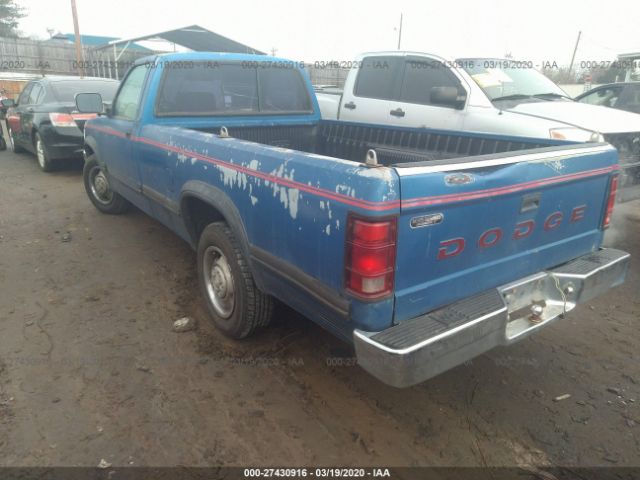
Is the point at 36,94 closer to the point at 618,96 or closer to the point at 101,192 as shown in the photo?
the point at 101,192

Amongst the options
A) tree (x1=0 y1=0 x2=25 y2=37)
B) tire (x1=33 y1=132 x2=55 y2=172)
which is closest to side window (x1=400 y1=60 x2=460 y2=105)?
tire (x1=33 y1=132 x2=55 y2=172)

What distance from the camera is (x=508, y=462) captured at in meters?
2.24

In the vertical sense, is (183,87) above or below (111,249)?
above

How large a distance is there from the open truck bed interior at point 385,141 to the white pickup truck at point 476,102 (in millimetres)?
1295

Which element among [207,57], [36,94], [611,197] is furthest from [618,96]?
[36,94]

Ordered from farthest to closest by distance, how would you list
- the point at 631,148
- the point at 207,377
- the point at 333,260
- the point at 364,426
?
the point at 631,148
the point at 207,377
the point at 364,426
the point at 333,260

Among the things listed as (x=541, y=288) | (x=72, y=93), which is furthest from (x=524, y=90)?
(x=72, y=93)

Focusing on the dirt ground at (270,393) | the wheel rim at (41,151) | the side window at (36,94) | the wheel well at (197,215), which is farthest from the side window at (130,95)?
the side window at (36,94)

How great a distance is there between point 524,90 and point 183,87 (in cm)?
425

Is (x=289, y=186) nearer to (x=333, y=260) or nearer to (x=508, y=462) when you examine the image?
(x=333, y=260)

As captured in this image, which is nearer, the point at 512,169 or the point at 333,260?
the point at 333,260

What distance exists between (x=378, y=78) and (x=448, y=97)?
142 cm

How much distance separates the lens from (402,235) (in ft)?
6.30

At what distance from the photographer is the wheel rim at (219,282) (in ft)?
10.2
